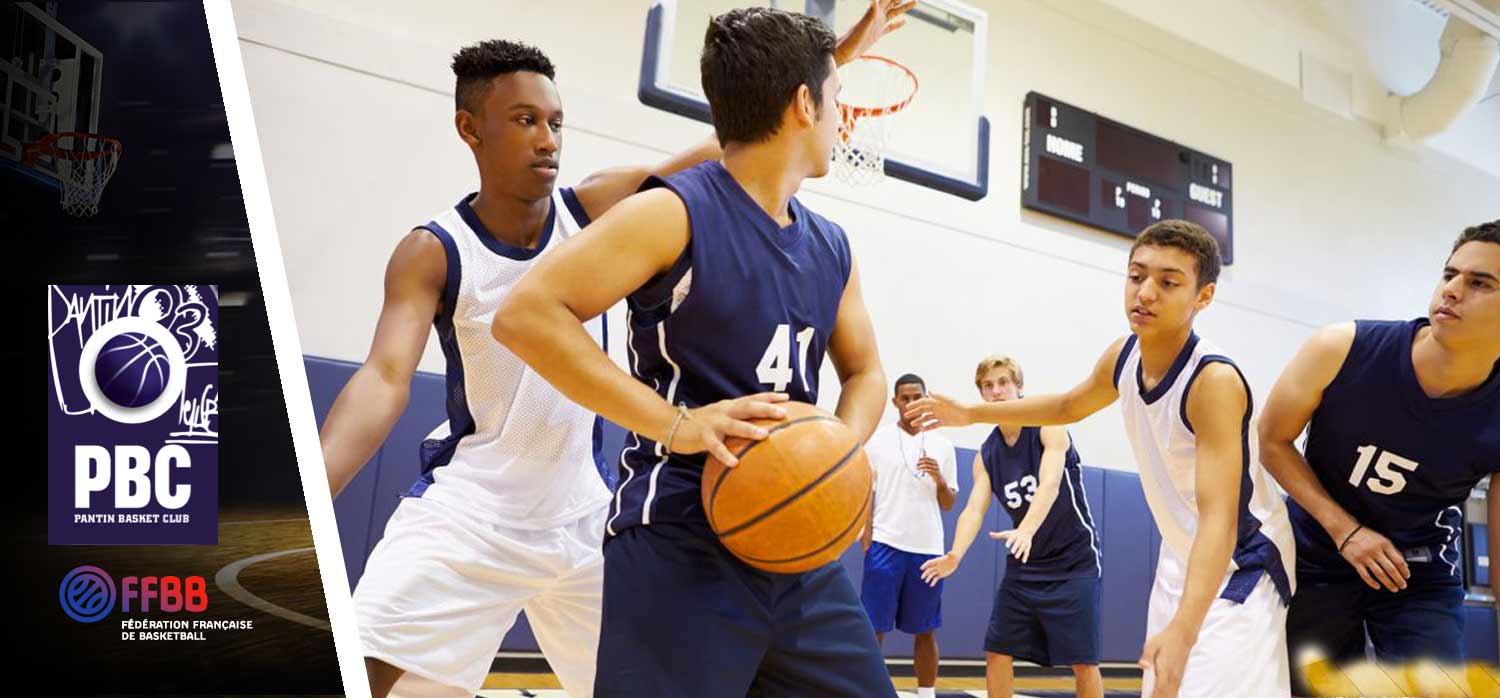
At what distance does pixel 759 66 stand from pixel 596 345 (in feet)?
1.67

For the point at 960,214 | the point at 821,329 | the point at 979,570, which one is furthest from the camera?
the point at 960,214

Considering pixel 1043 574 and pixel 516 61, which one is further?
pixel 1043 574

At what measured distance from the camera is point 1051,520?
15.6 feet

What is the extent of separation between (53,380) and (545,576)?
11.8 feet

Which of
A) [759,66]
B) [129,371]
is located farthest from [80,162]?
[759,66]

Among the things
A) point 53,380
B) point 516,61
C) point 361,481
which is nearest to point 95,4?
point 53,380

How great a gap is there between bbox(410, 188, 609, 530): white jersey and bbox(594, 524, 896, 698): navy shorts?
0.73 metres

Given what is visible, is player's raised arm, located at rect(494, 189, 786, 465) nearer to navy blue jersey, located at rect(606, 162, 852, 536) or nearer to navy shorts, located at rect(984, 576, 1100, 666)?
navy blue jersey, located at rect(606, 162, 852, 536)

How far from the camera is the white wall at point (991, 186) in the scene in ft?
18.2

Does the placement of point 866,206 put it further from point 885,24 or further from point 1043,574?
point 885,24

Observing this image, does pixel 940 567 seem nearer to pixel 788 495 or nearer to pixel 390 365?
pixel 390 365

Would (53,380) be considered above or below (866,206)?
below

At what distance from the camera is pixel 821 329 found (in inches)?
68.7

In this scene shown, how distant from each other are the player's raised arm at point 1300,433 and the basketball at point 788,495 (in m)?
1.71
